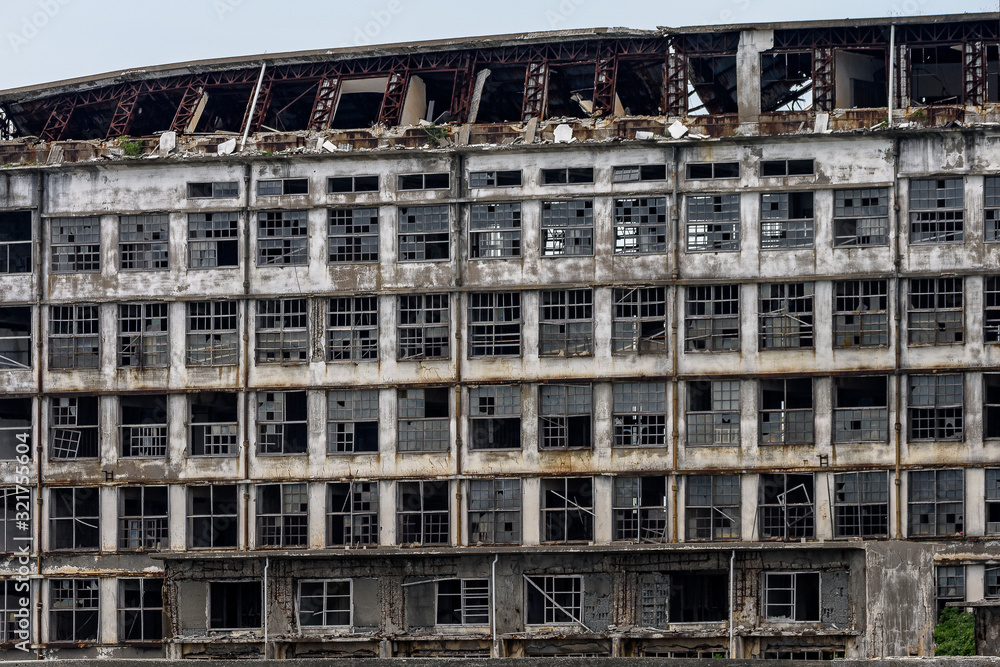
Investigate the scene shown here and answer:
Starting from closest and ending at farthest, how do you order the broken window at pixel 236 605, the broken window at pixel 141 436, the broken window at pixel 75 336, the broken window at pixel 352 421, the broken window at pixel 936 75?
the broken window at pixel 236 605
the broken window at pixel 352 421
the broken window at pixel 141 436
the broken window at pixel 75 336
the broken window at pixel 936 75

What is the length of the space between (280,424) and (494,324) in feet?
19.2

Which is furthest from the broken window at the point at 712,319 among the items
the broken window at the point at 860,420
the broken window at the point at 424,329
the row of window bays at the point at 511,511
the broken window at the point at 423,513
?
the broken window at the point at 423,513

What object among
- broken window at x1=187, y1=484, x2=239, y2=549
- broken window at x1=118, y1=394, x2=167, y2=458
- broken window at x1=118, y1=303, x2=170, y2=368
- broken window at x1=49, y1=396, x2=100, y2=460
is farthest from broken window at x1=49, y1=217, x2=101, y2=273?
broken window at x1=187, y1=484, x2=239, y2=549

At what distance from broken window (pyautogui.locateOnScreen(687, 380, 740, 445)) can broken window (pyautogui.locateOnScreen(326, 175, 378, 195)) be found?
31.9 feet

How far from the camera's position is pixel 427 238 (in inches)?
1596

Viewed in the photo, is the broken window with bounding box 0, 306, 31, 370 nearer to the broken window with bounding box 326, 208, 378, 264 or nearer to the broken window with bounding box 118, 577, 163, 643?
the broken window with bounding box 118, 577, 163, 643

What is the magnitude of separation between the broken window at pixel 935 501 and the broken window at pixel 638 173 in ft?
30.6

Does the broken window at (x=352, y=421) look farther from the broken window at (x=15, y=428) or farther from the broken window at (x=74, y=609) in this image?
the broken window at (x=15, y=428)

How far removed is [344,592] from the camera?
39781 millimetres

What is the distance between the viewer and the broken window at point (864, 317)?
38.8 metres

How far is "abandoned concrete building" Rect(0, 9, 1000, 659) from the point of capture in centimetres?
3856

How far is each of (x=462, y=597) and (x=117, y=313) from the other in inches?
443

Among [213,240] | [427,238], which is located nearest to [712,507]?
[427,238]

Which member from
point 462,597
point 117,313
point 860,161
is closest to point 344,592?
point 462,597
